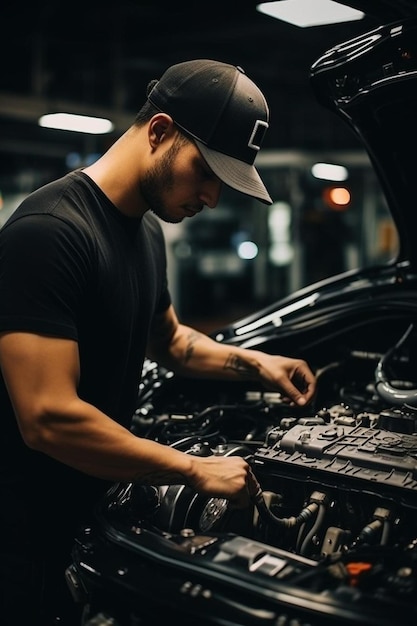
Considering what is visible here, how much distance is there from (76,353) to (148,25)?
6014mm

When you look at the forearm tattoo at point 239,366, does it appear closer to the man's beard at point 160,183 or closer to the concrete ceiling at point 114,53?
the man's beard at point 160,183

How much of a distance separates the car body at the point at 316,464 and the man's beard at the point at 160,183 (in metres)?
0.64

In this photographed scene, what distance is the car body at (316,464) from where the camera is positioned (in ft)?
4.51

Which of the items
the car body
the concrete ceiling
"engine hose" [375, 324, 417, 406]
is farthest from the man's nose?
the concrete ceiling

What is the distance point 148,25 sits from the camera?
6.92 meters

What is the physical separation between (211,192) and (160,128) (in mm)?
191

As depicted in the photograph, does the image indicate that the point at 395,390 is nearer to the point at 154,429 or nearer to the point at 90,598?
the point at 154,429

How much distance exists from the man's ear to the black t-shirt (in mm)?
195

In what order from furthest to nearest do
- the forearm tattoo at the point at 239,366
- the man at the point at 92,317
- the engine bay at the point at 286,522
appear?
1. the forearm tattoo at the point at 239,366
2. the man at the point at 92,317
3. the engine bay at the point at 286,522

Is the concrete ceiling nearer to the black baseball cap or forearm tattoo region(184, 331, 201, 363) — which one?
forearm tattoo region(184, 331, 201, 363)

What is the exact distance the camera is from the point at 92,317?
1.73 m

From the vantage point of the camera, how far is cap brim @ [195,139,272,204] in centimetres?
170

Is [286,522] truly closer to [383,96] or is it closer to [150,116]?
[150,116]

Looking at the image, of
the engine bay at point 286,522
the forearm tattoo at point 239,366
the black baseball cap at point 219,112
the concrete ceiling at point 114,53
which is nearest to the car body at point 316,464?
the engine bay at point 286,522
